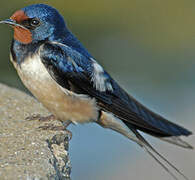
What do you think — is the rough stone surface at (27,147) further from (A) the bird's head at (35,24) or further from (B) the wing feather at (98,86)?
(A) the bird's head at (35,24)

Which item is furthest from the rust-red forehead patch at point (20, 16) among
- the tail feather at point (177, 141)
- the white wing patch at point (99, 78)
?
the tail feather at point (177, 141)

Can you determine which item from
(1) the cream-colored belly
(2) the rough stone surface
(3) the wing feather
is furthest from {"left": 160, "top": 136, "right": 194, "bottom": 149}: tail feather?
(2) the rough stone surface

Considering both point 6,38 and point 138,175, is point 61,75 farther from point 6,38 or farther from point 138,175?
point 6,38

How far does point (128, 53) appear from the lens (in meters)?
6.92

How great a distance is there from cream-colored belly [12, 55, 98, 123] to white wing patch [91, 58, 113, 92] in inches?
3.3

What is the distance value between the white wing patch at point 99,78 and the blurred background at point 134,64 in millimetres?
1276

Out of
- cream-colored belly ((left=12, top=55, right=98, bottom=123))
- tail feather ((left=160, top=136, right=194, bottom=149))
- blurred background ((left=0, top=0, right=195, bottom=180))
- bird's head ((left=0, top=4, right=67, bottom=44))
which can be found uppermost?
bird's head ((left=0, top=4, right=67, bottom=44))

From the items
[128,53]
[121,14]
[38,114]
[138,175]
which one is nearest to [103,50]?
[128,53]

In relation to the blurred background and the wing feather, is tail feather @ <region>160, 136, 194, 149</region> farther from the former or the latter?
the blurred background

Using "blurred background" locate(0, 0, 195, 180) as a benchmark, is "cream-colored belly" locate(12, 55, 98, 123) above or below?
above

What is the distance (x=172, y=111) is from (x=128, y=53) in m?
1.59

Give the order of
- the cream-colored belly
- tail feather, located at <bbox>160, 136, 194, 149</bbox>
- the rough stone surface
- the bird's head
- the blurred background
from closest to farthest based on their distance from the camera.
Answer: the rough stone surface
the cream-colored belly
the bird's head
tail feather, located at <bbox>160, 136, 194, 149</bbox>
the blurred background

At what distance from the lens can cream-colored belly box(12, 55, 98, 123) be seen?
9.40 ft

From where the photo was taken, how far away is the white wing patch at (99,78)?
301 cm
